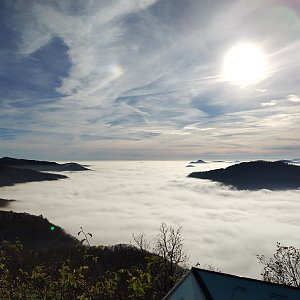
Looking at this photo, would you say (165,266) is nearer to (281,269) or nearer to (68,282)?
(68,282)

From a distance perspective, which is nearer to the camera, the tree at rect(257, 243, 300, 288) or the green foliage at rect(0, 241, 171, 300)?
the green foliage at rect(0, 241, 171, 300)

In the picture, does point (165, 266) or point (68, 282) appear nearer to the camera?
point (68, 282)

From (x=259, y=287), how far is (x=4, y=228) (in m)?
216

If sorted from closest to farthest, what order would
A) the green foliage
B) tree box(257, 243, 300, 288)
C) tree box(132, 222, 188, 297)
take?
the green foliage, tree box(132, 222, 188, 297), tree box(257, 243, 300, 288)

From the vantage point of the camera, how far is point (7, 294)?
82.0 feet

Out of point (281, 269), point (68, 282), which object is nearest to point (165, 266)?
point (68, 282)

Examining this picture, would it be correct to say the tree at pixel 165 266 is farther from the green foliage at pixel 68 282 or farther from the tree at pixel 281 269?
the tree at pixel 281 269

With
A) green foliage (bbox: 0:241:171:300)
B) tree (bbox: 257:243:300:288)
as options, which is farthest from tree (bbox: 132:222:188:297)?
tree (bbox: 257:243:300:288)

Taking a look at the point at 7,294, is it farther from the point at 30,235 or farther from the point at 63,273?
the point at 30,235

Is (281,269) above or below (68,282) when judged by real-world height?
below

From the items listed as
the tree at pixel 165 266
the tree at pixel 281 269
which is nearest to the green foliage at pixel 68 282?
the tree at pixel 165 266

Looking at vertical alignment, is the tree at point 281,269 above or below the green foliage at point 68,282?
below

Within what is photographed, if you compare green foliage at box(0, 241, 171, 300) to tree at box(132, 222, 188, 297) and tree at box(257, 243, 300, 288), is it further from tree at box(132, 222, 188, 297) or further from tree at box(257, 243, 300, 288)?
tree at box(257, 243, 300, 288)

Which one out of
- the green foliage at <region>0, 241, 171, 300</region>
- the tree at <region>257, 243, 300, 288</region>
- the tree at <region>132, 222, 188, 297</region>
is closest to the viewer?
the green foliage at <region>0, 241, 171, 300</region>
